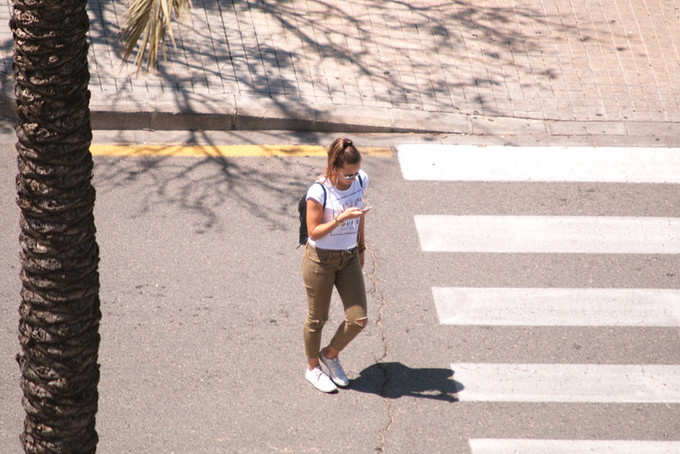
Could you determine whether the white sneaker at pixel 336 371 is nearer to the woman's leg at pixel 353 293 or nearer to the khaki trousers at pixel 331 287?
the khaki trousers at pixel 331 287

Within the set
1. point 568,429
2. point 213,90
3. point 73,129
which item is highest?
point 73,129

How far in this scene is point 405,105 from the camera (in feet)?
34.0

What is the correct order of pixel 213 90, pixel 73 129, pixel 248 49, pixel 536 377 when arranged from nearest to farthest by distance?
pixel 73 129 → pixel 536 377 → pixel 213 90 → pixel 248 49

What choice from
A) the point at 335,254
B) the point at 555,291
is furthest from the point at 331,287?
the point at 555,291

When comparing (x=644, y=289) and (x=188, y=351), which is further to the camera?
(x=644, y=289)

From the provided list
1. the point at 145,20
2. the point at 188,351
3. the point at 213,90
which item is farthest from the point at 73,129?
the point at 213,90

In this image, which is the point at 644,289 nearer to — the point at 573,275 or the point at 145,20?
the point at 573,275

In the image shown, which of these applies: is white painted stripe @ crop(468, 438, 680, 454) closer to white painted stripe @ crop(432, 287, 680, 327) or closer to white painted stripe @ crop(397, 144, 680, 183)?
white painted stripe @ crop(432, 287, 680, 327)

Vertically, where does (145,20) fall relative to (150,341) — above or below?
above

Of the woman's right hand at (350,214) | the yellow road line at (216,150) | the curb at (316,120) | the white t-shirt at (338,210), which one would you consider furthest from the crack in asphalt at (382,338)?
the curb at (316,120)

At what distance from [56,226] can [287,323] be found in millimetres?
3585

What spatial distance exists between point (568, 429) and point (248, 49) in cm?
629

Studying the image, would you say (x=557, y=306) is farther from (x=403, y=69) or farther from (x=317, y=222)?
(x=403, y=69)

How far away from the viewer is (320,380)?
22.3ft
